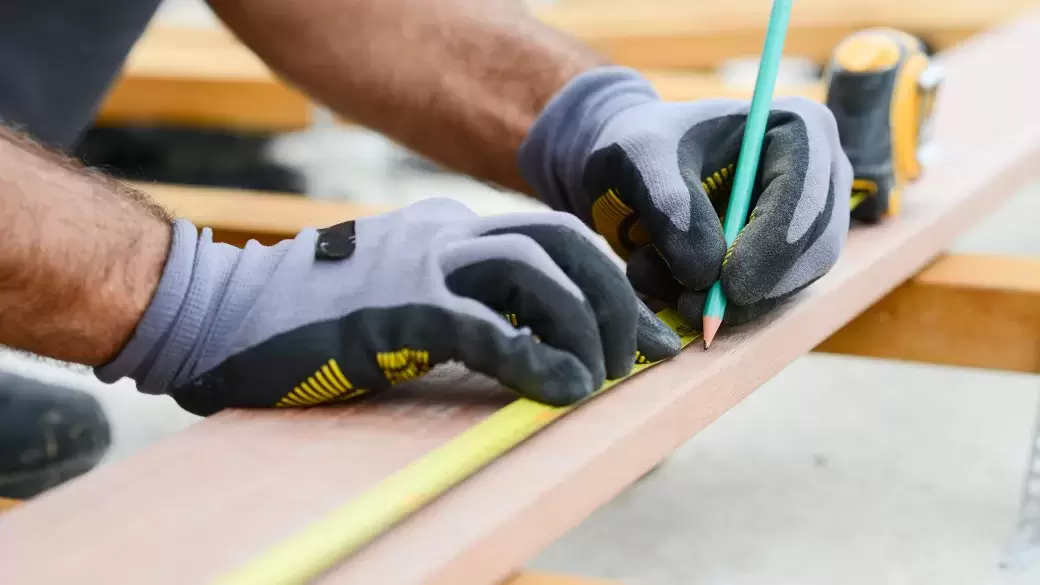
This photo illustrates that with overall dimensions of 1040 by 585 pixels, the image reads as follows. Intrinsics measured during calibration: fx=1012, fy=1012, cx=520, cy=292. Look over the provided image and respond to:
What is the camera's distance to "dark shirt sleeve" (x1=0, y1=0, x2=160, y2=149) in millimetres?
1188

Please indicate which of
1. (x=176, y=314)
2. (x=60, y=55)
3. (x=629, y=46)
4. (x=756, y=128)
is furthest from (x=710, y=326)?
(x=629, y=46)

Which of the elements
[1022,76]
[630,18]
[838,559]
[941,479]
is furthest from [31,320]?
[630,18]

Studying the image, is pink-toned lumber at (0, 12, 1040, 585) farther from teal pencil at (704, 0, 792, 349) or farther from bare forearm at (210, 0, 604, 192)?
bare forearm at (210, 0, 604, 192)

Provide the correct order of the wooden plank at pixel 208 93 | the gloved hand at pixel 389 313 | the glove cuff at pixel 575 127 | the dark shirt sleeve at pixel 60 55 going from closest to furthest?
the gloved hand at pixel 389 313, the glove cuff at pixel 575 127, the dark shirt sleeve at pixel 60 55, the wooden plank at pixel 208 93

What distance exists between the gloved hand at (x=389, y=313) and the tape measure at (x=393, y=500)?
31 millimetres

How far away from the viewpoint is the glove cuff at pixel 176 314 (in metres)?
0.72

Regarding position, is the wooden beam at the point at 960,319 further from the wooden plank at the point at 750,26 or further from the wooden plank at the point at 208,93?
the wooden plank at the point at 750,26

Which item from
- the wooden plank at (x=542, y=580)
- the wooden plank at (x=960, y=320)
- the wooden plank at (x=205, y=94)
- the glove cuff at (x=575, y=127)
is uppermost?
the glove cuff at (x=575, y=127)

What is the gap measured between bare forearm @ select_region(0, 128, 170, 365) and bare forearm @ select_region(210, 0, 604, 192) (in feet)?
1.88

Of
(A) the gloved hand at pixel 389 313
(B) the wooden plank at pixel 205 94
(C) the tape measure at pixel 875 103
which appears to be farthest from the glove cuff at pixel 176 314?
(B) the wooden plank at pixel 205 94

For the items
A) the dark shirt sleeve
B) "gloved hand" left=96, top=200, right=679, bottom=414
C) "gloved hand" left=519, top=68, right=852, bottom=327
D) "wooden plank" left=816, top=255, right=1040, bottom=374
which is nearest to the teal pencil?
"gloved hand" left=519, top=68, right=852, bottom=327

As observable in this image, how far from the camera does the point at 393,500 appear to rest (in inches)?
22.2

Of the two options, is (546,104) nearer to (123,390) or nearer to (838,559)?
(838,559)

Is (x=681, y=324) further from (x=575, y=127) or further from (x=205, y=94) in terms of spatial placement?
(x=205, y=94)
